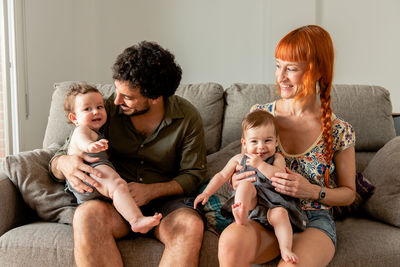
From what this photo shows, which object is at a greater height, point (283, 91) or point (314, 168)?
point (283, 91)

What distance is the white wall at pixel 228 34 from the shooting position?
3.08 m

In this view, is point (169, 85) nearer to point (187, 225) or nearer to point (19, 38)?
point (187, 225)

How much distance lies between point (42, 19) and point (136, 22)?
74 cm

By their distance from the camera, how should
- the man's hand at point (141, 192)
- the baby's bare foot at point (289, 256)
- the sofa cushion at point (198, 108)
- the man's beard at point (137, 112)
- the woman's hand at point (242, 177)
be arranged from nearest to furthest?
the baby's bare foot at point (289, 256), the woman's hand at point (242, 177), the man's hand at point (141, 192), the man's beard at point (137, 112), the sofa cushion at point (198, 108)

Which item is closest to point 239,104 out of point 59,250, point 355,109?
point 355,109

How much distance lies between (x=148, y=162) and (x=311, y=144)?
28.6 inches

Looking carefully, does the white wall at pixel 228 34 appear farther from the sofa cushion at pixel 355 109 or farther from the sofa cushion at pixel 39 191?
the sofa cushion at pixel 39 191

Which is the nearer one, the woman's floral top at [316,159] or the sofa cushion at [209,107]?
the woman's floral top at [316,159]

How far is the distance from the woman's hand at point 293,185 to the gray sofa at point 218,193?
0.25 metres

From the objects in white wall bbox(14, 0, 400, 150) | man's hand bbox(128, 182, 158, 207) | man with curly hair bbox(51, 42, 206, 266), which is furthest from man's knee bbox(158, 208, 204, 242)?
white wall bbox(14, 0, 400, 150)

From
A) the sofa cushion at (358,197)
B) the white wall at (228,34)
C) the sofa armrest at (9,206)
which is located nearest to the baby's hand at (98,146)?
the sofa armrest at (9,206)

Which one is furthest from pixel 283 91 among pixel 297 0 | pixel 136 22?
pixel 136 22

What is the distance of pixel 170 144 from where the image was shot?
1739 millimetres

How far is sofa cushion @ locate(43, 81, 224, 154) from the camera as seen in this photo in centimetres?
205
